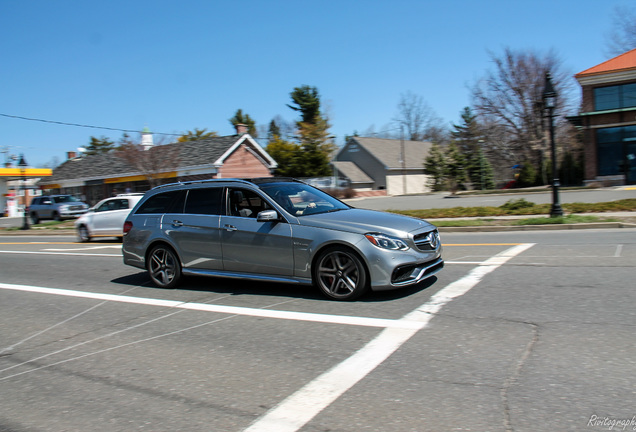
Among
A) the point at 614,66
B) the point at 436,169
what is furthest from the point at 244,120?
the point at 614,66

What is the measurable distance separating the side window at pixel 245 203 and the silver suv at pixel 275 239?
0.05 feet

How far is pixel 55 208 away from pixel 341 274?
34.4 meters

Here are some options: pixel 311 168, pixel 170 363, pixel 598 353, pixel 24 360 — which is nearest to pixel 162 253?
pixel 24 360

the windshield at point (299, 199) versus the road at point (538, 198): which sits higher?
the windshield at point (299, 199)

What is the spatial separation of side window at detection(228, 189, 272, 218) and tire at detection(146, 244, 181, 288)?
1.43 meters

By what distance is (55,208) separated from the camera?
35625 millimetres

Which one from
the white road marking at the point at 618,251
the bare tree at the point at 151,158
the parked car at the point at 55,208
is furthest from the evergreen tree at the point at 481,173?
the white road marking at the point at 618,251

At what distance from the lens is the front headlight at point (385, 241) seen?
636 cm

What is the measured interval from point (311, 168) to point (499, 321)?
5082cm

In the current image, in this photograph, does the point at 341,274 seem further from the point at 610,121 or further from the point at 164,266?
the point at 610,121

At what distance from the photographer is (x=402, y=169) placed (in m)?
61.4

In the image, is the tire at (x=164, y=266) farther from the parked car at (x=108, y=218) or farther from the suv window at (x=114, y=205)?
the suv window at (x=114, y=205)

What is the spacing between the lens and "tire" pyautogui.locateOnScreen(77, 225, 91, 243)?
1913 centimetres

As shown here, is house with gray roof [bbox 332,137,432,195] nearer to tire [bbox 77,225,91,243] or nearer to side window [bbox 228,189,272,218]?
tire [bbox 77,225,91,243]
